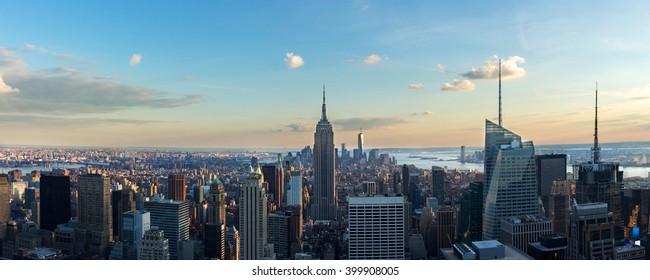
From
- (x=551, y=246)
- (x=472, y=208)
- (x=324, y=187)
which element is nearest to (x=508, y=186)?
(x=472, y=208)

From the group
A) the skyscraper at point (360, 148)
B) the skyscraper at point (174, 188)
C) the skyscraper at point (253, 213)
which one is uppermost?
the skyscraper at point (360, 148)

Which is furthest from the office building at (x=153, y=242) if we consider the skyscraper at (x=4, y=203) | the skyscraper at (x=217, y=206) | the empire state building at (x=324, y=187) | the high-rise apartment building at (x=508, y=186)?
the high-rise apartment building at (x=508, y=186)

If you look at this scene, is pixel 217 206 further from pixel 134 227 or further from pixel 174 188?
pixel 134 227

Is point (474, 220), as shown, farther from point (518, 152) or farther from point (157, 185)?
point (157, 185)

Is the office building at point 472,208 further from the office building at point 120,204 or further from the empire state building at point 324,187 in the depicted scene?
the office building at point 120,204

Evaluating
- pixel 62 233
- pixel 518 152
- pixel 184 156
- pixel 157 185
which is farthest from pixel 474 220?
pixel 62 233

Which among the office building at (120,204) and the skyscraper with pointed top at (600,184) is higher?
the skyscraper with pointed top at (600,184)

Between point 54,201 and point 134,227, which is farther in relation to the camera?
point 54,201
